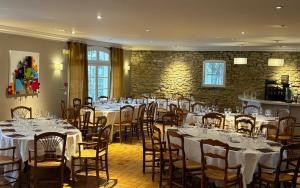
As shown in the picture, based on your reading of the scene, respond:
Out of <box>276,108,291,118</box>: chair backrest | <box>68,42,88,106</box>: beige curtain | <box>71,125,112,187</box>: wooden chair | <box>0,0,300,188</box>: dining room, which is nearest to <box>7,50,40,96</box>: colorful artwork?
<box>0,0,300,188</box>: dining room

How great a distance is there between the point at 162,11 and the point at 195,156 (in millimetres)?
2625

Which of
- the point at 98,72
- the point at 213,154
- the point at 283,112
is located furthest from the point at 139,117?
the point at 213,154

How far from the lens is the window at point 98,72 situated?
1363 centimetres

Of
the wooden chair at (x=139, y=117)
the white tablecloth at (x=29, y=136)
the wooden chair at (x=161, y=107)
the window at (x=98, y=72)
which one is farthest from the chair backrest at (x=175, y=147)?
the window at (x=98, y=72)

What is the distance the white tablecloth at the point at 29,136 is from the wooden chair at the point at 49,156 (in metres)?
0.17

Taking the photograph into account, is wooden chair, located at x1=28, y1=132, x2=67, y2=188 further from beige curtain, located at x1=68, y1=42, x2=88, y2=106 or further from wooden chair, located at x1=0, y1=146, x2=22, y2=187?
beige curtain, located at x1=68, y1=42, x2=88, y2=106

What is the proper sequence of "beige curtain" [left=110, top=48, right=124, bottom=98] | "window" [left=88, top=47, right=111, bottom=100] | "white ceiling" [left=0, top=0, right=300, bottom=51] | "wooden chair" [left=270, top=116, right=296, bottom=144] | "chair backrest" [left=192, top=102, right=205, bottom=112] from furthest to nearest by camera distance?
"beige curtain" [left=110, top=48, right=124, bottom=98], "window" [left=88, top=47, right=111, bottom=100], "chair backrest" [left=192, top=102, right=205, bottom=112], "wooden chair" [left=270, top=116, right=296, bottom=144], "white ceiling" [left=0, top=0, right=300, bottom=51]

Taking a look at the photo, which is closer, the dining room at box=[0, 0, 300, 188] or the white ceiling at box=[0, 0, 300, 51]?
the white ceiling at box=[0, 0, 300, 51]

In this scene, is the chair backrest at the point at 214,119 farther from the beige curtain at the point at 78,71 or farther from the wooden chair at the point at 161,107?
the beige curtain at the point at 78,71

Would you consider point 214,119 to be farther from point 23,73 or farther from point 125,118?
point 23,73

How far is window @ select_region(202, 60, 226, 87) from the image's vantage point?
598 inches

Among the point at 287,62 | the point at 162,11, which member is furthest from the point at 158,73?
the point at 162,11

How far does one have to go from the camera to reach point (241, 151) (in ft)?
18.5

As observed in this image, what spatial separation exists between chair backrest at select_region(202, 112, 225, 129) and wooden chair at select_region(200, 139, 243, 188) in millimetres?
2444
